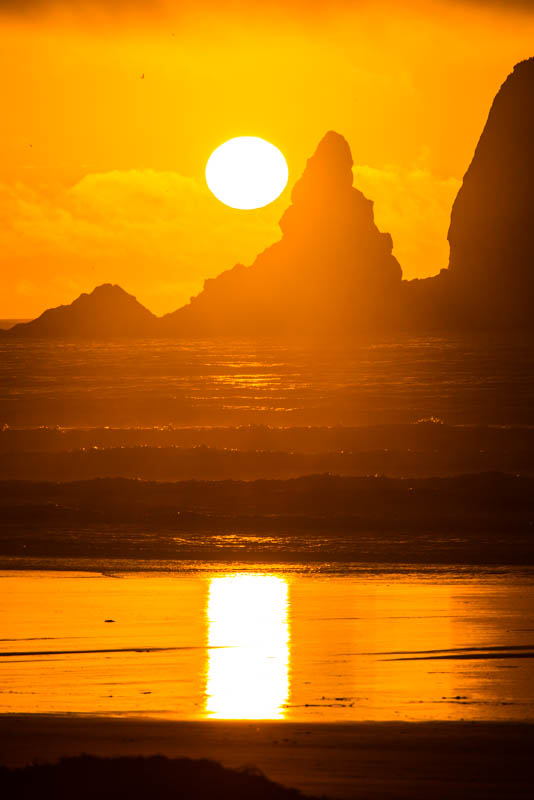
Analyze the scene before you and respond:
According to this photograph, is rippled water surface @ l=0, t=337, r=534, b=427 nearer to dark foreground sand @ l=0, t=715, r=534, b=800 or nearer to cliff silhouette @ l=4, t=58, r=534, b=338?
cliff silhouette @ l=4, t=58, r=534, b=338

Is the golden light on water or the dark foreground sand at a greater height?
the golden light on water

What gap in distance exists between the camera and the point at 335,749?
8312 mm

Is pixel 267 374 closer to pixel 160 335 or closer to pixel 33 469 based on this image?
pixel 33 469

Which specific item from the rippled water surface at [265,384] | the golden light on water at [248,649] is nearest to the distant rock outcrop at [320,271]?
the rippled water surface at [265,384]

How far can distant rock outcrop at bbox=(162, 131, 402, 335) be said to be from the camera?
176 metres

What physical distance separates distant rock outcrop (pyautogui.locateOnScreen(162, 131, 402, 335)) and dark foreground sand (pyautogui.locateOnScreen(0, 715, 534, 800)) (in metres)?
163

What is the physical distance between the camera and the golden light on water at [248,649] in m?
9.69

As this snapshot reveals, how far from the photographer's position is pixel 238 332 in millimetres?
167875

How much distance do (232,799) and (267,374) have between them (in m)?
92.0

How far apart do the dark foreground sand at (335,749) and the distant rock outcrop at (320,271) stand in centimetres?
16341

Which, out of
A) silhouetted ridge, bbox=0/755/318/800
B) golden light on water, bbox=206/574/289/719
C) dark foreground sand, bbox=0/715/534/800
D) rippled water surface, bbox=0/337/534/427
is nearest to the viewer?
silhouetted ridge, bbox=0/755/318/800

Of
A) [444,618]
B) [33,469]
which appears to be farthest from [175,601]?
[33,469]

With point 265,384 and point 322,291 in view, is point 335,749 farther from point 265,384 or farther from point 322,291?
point 322,291

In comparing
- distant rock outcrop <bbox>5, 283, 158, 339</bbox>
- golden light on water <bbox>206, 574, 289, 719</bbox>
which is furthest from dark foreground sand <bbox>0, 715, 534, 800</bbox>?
distant rock outcrop <bbox>5, 283, 158, 339</bbox>
